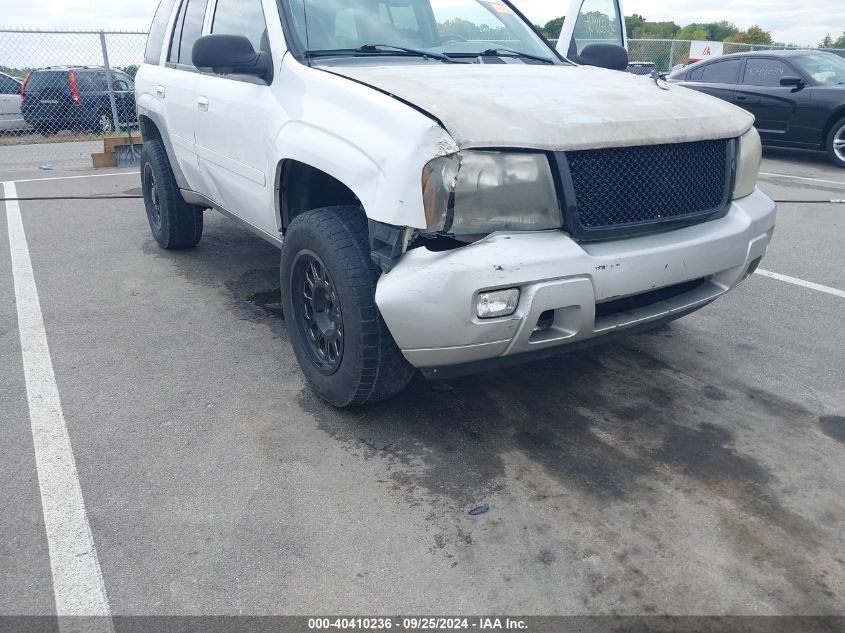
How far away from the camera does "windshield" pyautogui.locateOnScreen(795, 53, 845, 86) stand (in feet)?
32.9

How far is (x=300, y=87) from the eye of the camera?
3176mm

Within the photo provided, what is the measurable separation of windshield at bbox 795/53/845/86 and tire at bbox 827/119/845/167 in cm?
63

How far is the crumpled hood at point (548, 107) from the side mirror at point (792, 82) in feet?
26.2

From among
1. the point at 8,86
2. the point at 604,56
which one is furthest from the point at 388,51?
the point at 8,86

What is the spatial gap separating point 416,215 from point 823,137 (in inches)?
376

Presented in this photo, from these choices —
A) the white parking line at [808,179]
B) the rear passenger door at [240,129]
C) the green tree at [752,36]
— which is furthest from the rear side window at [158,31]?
the green tree at [752,36]

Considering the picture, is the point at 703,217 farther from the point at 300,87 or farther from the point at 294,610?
the point at 294,610

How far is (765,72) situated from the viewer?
10508 millimetres

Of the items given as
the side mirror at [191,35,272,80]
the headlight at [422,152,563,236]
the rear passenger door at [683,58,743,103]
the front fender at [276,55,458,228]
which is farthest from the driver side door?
the rear passenger door at [683,58,743,103]

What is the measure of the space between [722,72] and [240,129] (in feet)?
31.4

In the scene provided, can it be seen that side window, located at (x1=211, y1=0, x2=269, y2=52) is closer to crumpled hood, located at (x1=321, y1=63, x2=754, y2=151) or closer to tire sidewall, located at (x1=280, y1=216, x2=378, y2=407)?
crumpled hood, located at (x1=321, y1=63, x2=754, y2=151)

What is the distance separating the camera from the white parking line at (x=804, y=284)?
4.76 metres

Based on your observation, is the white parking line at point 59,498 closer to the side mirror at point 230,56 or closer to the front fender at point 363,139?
the front fender at point 363,139

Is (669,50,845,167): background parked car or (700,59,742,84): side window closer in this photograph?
(669,50,845,167): background parked car
